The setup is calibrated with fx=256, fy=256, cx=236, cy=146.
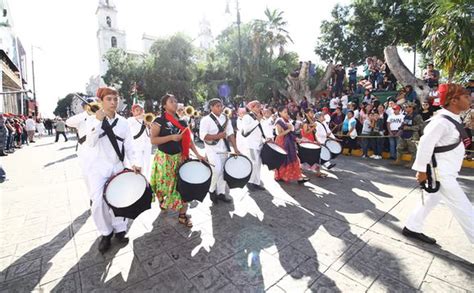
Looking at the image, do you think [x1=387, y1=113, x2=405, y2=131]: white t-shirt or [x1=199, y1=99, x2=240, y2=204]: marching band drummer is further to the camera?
[x1=387, y1=113, x2=405, y2=131]: white t-shirt

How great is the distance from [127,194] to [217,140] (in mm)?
1979

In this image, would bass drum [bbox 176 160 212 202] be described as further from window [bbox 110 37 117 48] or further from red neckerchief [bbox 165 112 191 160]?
window [bbox 110 37 117 48]

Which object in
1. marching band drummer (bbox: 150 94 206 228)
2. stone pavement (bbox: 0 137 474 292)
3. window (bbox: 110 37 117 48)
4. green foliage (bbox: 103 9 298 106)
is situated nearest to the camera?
stone pavement (bbox: 0 137 474 292)

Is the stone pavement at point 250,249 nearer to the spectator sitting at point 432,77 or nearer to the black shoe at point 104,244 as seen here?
the black shoe at point 104,244

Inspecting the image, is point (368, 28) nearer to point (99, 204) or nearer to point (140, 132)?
point (140, 132)

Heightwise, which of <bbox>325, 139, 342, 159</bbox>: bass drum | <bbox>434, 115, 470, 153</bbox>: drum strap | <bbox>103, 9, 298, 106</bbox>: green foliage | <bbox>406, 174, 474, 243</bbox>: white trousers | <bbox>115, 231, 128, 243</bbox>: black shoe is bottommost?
<bbox>115, 231, 128, 243</bbox>: black shoe

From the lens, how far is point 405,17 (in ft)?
62.0

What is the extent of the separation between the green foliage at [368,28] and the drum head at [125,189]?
69.6 ft

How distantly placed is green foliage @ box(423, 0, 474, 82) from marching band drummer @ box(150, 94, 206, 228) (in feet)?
25.9

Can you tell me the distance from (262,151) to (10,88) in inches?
1358

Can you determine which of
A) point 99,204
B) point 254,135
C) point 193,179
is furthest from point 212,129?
point 99,204

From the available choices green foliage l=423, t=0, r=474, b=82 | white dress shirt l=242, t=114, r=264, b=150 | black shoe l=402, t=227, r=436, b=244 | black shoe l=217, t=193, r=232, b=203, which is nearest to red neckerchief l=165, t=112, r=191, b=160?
black shoe l=217, t=193, r=232, b=203

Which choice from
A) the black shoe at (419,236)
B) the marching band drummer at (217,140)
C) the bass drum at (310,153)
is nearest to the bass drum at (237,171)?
the marching band drummer at (217,140)

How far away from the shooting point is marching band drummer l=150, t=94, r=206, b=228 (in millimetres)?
3578
